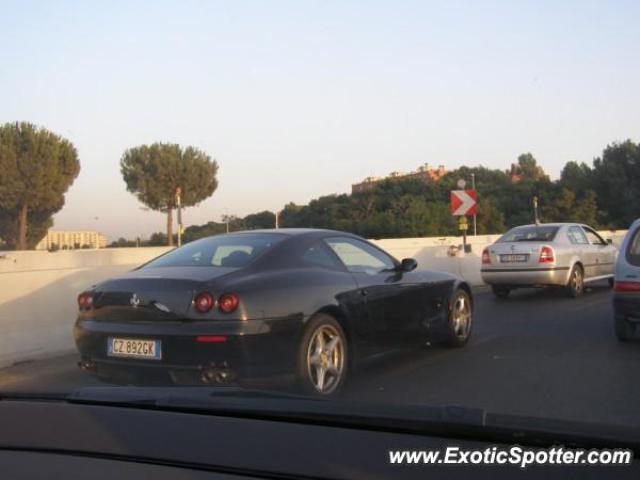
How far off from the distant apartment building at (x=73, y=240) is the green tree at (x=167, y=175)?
5548 mm

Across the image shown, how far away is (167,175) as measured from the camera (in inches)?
2108

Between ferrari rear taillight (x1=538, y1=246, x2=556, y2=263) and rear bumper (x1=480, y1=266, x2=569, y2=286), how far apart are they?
0.14m

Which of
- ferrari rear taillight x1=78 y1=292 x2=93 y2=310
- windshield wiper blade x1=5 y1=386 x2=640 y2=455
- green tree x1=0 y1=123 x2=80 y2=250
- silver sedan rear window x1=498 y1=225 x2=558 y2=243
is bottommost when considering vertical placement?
windshield wiper blade x1=5 y1=386 x2=640 y2=455

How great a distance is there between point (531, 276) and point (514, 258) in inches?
18.6

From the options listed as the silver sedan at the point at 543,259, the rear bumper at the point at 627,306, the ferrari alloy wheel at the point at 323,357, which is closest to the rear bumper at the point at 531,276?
the silver sedan at the point at 543,259

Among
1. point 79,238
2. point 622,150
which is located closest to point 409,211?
point 622,150

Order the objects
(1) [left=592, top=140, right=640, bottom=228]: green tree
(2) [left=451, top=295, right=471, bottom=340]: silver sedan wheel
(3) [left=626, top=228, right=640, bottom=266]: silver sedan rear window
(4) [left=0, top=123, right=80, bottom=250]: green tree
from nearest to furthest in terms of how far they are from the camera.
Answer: (3) [left=626, top=228, right=640, bottom=266]: silver sedan rear window, (2) [left=451, top=295, right=471, bottom=340]: silver sedan wheel, (4) [left=0, top=123, right=80, bottom=250]: green tree, (1) [left=592, top=140, right=640, bottom=228]: green tree

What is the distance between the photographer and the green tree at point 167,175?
53.3 metres

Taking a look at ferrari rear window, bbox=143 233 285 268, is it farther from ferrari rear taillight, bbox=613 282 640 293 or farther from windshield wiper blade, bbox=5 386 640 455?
ferrari rear taillight, bbox=613 282 640 293

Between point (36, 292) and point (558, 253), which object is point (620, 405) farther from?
point (558, 253)

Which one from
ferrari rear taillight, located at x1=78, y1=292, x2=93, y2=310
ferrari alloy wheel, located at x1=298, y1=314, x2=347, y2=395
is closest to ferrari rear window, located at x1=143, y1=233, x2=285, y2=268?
ferrari rear taillight, located at x1=78, y1=292, x2=93, y2=310

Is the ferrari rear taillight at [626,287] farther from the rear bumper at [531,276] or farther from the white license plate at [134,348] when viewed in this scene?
the white license plate at [134,348]

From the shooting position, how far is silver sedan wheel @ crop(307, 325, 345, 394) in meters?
5.16

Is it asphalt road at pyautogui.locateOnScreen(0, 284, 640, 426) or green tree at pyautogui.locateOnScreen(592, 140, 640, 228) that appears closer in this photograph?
asphalt road at pyautogui.locateOnScreen(0, 284, 640, 426)
